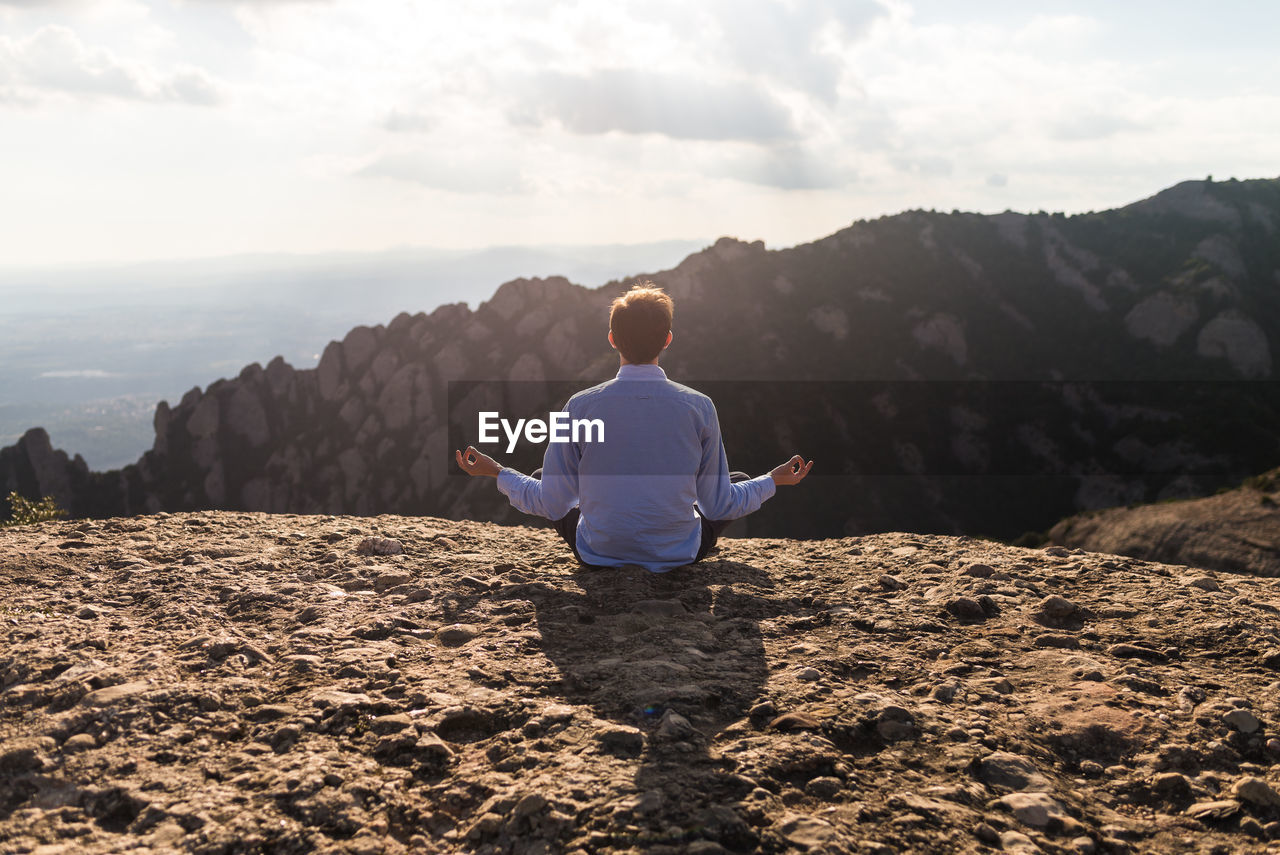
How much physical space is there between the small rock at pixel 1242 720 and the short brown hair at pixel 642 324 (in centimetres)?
474

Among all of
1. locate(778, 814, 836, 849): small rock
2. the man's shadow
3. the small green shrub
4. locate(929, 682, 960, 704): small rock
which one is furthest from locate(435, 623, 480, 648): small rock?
the small green shrub

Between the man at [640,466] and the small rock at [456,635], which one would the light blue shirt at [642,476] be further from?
the small rock at [456,635]

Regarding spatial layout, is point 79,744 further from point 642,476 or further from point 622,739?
point 642,476

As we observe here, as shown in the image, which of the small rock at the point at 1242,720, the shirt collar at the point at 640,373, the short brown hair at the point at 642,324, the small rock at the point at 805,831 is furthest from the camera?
the shirt collar at the point at 640,373

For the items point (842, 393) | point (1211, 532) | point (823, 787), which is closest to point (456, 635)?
point (823, 787)

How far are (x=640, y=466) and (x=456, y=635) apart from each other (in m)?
2.08

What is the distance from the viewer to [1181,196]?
126 meters

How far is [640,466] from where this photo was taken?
6.45 metres

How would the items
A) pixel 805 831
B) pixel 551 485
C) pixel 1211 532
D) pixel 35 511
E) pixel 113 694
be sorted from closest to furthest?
pixel 805 831, pixel 113 694, pixel 551 485, pixel 35 511, pixel 1211 532

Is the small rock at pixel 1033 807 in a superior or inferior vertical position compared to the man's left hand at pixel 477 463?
inferior

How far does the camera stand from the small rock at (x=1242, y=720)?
14.9 feet

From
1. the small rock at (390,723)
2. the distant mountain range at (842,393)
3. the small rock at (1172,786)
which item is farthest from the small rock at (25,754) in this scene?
the distant mountain range at (842,393)

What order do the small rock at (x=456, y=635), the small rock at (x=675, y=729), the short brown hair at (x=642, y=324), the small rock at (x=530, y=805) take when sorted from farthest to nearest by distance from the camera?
1. the short brown hair at (x=642, y=324)
2. the small rock at (x=456, y=635)
3. the small rock at (x=675, y=729)
4. the small rock at (x=530, y=805)

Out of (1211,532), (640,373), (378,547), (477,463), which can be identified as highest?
(640,373)
